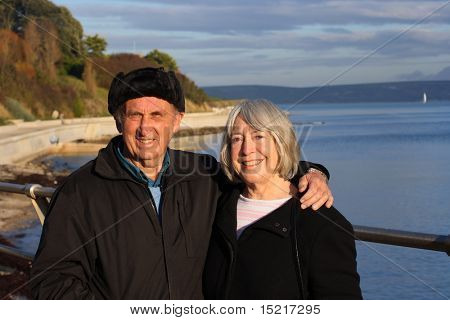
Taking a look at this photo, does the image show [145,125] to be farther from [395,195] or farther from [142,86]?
[395,195]

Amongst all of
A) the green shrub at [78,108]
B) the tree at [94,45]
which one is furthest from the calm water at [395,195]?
the tree at [94,45]

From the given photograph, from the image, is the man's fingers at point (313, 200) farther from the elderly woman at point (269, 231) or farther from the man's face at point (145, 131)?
the man's face at point (145, 131)

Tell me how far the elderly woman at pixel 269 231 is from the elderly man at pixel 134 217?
10cm

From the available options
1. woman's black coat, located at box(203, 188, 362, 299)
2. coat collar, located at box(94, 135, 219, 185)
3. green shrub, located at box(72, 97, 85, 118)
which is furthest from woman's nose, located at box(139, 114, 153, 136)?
green shrub, located at box(72, 97, 85, 118)

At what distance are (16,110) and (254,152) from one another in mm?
37534

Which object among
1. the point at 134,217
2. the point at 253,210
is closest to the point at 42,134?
the point at 134,217

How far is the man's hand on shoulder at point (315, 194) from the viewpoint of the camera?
8.31 feet

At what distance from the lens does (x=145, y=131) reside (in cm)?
282

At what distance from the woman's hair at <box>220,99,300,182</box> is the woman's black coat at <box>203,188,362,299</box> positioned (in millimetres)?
154

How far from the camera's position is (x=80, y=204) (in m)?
2.64
